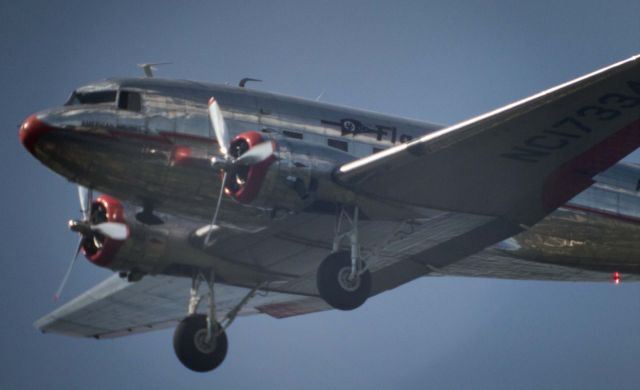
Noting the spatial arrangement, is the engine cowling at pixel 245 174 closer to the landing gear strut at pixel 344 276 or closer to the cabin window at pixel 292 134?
the cabin window at pixel 292 134

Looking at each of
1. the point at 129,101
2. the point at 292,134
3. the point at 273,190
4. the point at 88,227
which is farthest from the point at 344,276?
the point at 88,227

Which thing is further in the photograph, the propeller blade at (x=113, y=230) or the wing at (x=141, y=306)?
the wing at (x=141, y=306)

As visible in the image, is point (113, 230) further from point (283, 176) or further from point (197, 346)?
point (283, 176)

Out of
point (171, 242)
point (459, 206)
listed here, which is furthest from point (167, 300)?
point (459, 206)

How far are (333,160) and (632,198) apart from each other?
6.96 meters

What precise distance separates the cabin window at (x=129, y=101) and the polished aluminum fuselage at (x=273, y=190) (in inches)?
4.2

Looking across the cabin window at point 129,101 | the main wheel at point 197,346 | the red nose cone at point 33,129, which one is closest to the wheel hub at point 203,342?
the main wheel at point 197,346

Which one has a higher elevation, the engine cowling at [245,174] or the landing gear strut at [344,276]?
the engine cowling at [245,174]

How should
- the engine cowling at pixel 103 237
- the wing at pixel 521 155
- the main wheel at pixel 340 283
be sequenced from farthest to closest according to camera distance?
the engine cowling at pixel 103 237 < the main wheel at pixel 340 283 < the wing at pixel 521 155

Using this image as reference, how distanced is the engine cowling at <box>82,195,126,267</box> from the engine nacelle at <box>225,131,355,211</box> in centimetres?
352

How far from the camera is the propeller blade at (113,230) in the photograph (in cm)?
2153

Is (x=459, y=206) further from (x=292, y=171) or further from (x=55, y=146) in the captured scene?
(x=55, y=146)

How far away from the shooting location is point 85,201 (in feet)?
73.6

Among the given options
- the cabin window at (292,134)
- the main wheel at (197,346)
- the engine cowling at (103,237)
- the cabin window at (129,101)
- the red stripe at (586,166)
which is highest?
the cabin window at (129,101)
